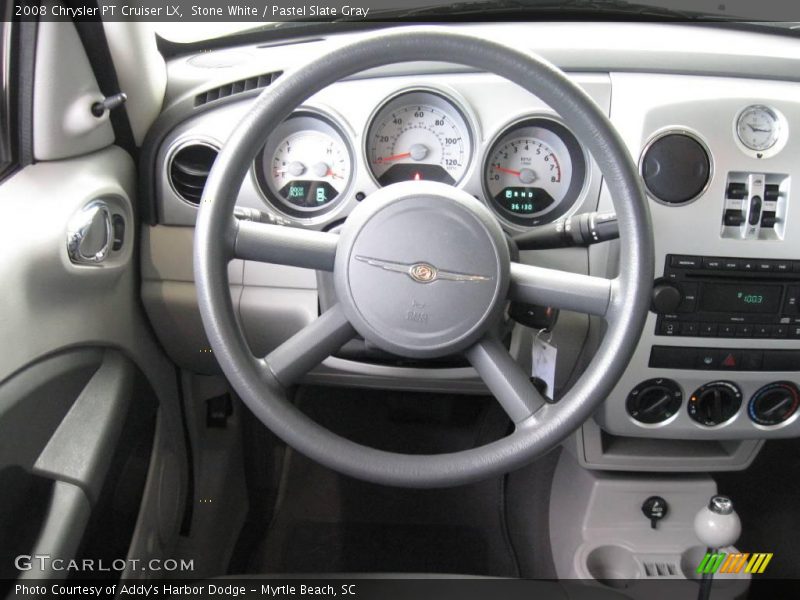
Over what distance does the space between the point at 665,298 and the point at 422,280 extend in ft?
1.58

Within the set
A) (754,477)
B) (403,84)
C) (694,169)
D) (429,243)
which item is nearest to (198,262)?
(429,243)

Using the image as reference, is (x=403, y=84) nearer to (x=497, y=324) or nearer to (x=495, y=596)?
(x=497, y=324)

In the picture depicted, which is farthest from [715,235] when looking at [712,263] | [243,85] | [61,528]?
[61,528]

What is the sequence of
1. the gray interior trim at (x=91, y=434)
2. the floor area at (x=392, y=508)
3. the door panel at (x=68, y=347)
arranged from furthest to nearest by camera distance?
1. the floor area at (x=392, y=508)
2. the gray interior trim at (x=91, y=434)
3. the door panel at (x=68, y=347)

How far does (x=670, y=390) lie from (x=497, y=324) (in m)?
0.48

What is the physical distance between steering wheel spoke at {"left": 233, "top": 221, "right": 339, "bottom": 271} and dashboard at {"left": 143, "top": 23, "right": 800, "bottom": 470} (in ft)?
0.56

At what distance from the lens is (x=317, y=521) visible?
1724 mm

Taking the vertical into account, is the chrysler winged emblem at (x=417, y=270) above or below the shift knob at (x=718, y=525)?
above

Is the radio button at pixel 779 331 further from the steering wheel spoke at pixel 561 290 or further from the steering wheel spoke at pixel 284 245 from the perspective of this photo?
the steering wheel spoke at pixel 284 245

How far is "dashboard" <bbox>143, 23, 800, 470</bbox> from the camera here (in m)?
1.18

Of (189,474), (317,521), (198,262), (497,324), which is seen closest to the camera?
(198,262)

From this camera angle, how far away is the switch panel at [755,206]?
46.6 inches

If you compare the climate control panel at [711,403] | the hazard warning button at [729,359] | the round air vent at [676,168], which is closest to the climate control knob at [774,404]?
the climate control panel at [711,403]

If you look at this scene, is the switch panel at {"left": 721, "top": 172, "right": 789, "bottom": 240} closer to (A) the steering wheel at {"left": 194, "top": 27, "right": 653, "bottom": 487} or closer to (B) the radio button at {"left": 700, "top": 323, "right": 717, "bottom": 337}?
(B) the radio button at {"left": 700, "top": 323, "right": 717, "bottom": 337}
